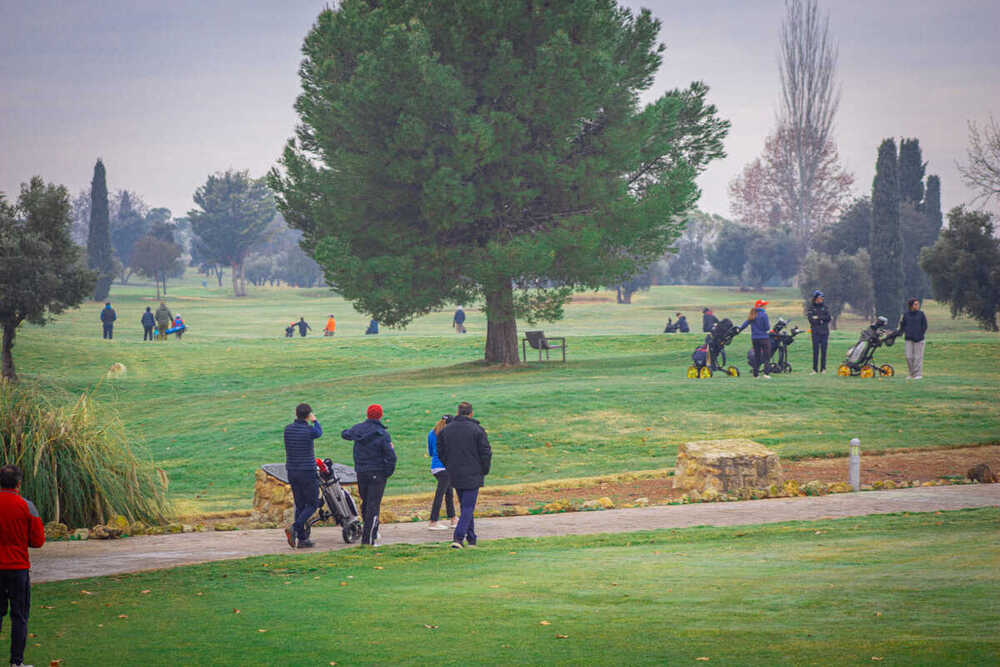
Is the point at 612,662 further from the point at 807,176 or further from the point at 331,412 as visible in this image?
the point at 807,176

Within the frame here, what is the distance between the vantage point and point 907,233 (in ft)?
254

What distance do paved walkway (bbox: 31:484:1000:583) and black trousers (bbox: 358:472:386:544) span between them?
0.45 m

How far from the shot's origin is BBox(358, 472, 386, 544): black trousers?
41.7 feet

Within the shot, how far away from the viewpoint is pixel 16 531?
789 centimetres

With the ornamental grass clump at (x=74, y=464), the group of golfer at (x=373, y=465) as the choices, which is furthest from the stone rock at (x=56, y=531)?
the group of golfer at (x=373, y=465)

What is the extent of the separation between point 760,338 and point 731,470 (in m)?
11.6

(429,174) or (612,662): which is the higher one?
(429,174)

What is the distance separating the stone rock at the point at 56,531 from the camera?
13.8m

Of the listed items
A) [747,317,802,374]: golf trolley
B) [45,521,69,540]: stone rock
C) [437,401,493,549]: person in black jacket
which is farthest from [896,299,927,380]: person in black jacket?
[45,521,69,540]: stone rock

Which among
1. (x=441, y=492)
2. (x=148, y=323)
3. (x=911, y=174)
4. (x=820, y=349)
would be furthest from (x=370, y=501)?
(x=911, y=174)

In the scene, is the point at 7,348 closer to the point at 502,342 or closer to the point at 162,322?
the point at 502,342

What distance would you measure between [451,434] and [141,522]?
5011mm

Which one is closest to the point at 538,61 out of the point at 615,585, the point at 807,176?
the point at 615,585

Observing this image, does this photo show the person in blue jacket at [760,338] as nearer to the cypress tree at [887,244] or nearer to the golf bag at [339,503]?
the golf bag at [339,503]
